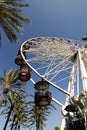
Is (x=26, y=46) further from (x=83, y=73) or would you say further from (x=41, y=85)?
(x=41, y=85)

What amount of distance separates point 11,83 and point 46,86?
22124 mm

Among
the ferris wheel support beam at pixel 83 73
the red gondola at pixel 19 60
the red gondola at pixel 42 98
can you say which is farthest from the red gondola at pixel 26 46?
the red gondola at pixel 42 98

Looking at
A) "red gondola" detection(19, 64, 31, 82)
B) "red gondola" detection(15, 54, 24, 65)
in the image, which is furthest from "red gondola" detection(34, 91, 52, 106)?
"red gondola" detection(15, 54, 24, 65)

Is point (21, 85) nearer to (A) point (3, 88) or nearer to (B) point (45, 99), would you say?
(A) point (3, 88)

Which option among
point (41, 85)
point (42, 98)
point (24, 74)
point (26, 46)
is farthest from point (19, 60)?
point (42, 98)

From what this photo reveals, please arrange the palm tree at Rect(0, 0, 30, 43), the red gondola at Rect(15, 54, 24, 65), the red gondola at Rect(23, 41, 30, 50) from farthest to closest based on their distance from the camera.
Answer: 1. the red gondola at Rect(23, 41, 30, 50)
2. the red gondola at Rect(15, 54, 24, 65)
3. the palm tree at Rect(0, 0, 30, 43)

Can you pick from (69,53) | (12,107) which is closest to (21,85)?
(12,107)

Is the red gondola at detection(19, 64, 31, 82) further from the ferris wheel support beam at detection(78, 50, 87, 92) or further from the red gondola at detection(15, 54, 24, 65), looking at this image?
the ferris wheel support beam at detection(78, 50, 87, 92)

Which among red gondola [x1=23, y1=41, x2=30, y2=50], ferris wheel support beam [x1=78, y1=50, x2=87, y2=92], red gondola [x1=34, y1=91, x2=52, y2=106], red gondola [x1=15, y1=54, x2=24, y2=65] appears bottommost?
red gondola [x1=34, y1=91, x2=52, y2=106]

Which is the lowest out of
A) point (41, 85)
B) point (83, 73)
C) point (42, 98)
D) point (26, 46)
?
point (42, 98)

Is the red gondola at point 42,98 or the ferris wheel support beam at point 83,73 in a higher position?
the ferris wheel support beam at point 83,73

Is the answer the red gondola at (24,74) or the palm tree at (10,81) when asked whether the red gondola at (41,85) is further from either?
the palm tree at (10,81)

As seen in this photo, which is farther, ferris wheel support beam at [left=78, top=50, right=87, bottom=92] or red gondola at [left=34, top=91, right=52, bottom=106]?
ferris wheel support beam at [left=78, top=50, right=87, bottom=92]

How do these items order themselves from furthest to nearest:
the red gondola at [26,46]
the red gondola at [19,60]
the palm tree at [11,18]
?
1. the red gondola at [26,46]
2. the red gondola at [19,60]
3. the palm tree at [11,18]
